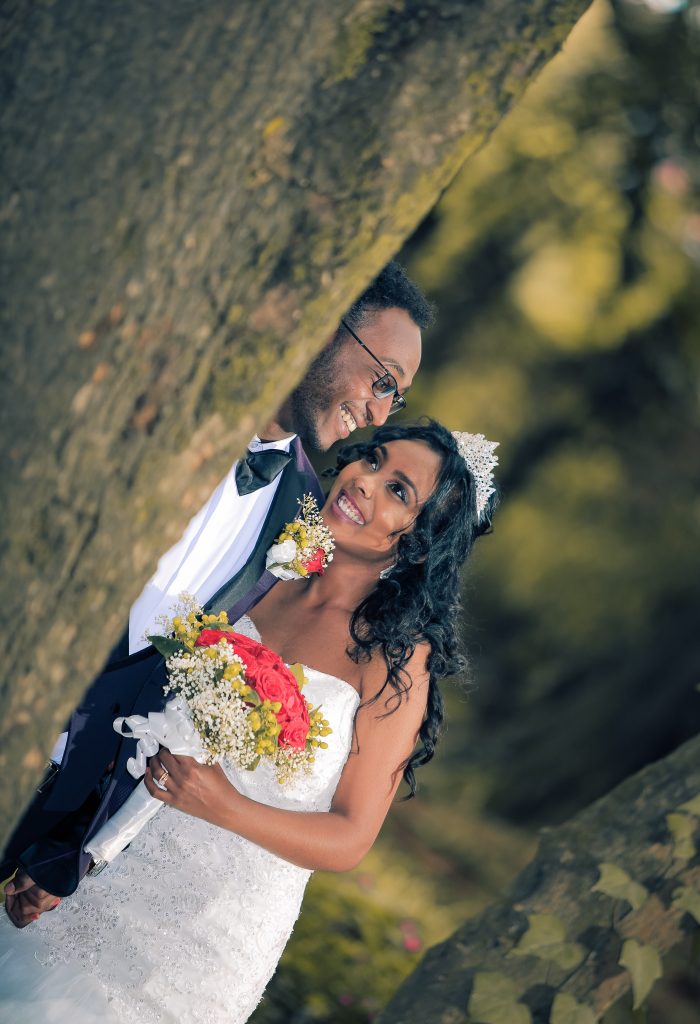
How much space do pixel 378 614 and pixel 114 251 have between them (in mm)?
2388

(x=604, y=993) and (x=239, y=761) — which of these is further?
(x=604, y=993)

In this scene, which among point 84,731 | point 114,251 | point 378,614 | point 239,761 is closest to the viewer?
point 114,251

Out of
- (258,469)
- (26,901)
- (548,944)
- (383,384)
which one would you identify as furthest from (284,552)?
(548,944)

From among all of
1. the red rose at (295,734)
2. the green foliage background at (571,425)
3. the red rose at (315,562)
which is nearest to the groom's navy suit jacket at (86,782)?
the red rose at (295,734)

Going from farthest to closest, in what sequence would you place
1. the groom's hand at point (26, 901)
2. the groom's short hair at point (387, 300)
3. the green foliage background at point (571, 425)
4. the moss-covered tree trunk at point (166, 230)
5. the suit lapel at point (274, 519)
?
the green foliage background at point (571, 425)
the groom's short hair at point (387, 300)
the suit lapel at point (274, 519)
the groom's hand at point (26, 901)
the moss-covered tree trunk at point (166, 230)

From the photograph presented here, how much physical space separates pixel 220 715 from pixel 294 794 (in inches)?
25.9

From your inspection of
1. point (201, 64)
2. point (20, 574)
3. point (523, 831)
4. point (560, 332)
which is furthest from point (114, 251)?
point (523, 831)

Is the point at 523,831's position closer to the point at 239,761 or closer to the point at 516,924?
the point at 516,924

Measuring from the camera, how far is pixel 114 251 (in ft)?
4.76

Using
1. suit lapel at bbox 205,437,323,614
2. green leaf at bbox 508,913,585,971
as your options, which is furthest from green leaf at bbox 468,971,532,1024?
suit lapel at bbox 205,437,323,614

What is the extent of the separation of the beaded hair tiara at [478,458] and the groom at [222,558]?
47cm

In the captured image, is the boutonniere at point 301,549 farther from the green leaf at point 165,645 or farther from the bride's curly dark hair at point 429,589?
the green leaf at point 165,645

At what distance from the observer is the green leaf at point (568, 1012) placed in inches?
144

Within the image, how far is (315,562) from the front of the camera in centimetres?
370
